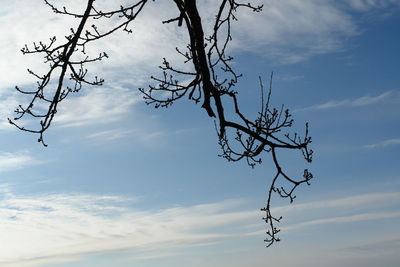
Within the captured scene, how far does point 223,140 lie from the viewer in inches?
300

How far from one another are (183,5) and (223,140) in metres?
2.05

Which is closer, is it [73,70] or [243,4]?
[73,70]

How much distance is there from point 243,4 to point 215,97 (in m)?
2.77

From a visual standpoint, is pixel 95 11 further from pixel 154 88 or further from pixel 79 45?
pixel 154 88

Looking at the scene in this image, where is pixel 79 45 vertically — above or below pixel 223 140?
above

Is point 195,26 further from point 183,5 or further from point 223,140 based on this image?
point 223,140

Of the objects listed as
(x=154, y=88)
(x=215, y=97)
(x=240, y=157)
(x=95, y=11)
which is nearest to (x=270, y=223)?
(x=240, y=157)

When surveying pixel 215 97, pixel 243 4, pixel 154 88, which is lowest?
pixel 215 97

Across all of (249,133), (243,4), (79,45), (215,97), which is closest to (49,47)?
(79,45)

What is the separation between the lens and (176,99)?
7.58 m

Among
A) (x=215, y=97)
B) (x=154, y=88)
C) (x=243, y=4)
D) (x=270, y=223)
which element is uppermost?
(x=243, y=4)

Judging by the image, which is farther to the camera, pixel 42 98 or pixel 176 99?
pixel 176 99

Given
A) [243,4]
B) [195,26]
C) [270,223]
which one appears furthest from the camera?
[243,4]

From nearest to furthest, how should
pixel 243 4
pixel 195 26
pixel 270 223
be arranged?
pixel 195 26
pixel 270 223
pixel 243 4
